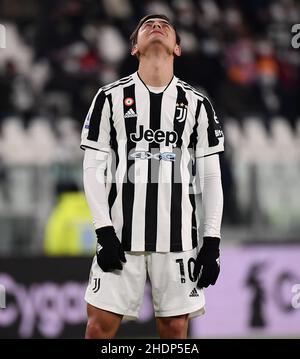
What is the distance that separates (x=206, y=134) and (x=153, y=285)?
683mm

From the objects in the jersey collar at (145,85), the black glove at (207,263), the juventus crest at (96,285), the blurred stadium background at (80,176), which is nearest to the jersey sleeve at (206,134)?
the jersey collar at (145,85)

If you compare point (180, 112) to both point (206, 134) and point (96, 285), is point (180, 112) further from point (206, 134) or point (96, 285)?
point (96, 285)

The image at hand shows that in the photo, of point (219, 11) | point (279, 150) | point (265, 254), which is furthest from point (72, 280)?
point (219, 11)

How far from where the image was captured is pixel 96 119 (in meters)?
3.73

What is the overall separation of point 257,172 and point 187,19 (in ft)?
13.2

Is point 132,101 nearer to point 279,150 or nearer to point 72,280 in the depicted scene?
point 72,280

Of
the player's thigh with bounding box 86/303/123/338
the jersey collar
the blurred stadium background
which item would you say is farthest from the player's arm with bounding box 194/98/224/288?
the blurred stadium background

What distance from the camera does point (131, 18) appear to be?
10.8 meters

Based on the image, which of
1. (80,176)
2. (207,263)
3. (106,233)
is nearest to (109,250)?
(106,233)

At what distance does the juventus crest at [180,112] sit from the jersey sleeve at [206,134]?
0.07 meters

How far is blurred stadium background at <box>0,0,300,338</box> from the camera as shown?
6875 mm

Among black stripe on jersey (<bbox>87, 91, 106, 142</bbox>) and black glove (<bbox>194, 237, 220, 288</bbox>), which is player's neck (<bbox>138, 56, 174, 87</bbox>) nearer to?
black stripe on jersey (<bbox>87, 91, 106, 142</bbox>)

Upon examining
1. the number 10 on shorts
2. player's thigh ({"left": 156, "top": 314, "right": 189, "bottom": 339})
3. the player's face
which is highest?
the player's face

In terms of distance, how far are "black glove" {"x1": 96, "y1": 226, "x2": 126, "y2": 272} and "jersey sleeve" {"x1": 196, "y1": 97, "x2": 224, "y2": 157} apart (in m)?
0.53
